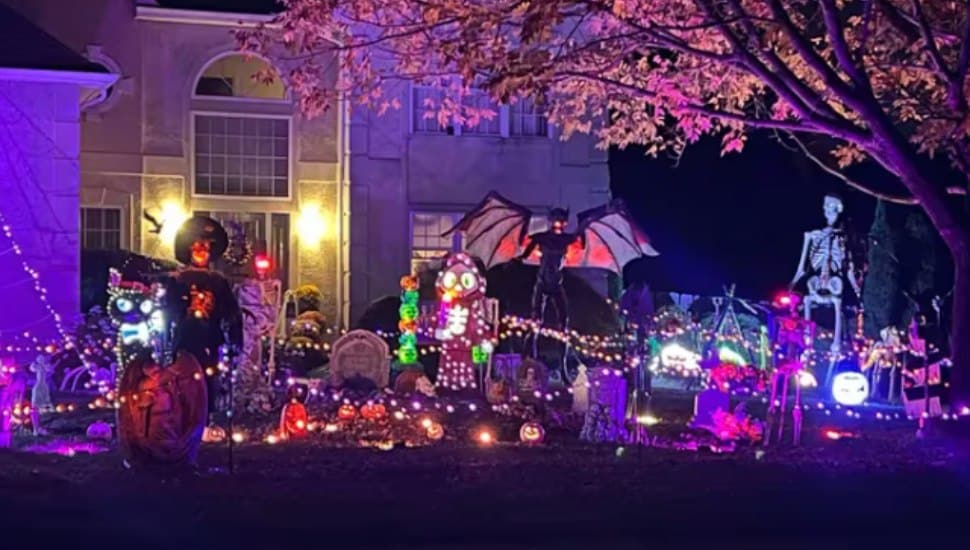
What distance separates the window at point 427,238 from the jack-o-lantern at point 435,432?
11050mm

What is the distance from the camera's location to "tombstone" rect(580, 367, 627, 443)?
12078 mm

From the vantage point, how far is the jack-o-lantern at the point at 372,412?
1268 centimetres

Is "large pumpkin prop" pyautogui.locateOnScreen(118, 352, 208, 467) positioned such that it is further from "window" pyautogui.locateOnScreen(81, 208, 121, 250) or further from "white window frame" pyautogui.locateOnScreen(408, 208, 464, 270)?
"white window frame" pyautogui.locateOnScreen(408, 208, 464, 270)

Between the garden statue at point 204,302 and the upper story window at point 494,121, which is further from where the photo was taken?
the upper story window at point 494,121

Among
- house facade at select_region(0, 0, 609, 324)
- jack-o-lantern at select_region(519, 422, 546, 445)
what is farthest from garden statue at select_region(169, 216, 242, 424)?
house facade at select_region(0, 0, 609, 324)

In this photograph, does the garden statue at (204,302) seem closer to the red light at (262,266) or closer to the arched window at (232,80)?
Result: the red light at (262,266)

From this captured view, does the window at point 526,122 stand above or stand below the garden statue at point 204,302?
above

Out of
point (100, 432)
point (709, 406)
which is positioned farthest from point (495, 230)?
point (100, 432)

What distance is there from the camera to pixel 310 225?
22.9m

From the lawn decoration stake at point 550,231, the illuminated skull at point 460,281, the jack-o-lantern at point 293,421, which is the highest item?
the lawn decoration stake at point 550,231

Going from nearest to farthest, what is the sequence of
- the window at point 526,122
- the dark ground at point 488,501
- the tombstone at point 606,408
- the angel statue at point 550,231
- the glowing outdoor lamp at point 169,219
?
the dark ground at point 488,501
the tombstone at point 606,408
the angel statue at point 550,231
the glowing outdoor lamp at point 169,219
the window at point 526,122

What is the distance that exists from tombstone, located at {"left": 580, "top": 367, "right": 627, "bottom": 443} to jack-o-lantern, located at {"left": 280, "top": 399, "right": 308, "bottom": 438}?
107 inches

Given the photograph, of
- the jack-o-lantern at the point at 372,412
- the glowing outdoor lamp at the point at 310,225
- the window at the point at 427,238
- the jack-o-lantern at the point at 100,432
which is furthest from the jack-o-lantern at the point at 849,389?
the glowing outdoor lamp at the point at 310,225

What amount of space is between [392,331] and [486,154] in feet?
15.3
